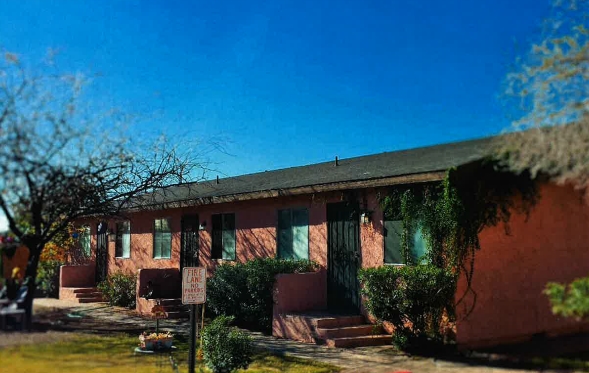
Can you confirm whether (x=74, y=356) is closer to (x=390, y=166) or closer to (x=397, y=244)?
(x=397, y=244)

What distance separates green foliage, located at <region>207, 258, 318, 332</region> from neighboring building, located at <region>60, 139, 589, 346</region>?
558 mm

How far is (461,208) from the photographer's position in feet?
30.2

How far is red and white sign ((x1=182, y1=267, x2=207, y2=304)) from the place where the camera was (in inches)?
257

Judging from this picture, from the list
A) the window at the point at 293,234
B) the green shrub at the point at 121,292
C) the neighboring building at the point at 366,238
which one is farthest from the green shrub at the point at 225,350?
the green shrub at the point at 121,292

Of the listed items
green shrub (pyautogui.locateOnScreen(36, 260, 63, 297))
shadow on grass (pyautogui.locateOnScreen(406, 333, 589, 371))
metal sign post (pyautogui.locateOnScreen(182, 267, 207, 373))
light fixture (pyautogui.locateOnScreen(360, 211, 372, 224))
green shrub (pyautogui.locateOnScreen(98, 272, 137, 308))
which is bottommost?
shadow on grass (pyautogui.locateOnScreen(406, 333, 589, 371))

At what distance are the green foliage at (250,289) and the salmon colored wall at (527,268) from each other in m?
3.69

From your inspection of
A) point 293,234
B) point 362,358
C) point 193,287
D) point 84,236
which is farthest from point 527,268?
point 84,236

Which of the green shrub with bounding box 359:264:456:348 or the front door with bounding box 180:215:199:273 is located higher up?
the front door with bounding box 180:215:199:273

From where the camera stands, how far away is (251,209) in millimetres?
13977

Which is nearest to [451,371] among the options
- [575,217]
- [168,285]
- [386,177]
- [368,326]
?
[368,326]

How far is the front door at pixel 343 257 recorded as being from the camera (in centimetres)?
1134

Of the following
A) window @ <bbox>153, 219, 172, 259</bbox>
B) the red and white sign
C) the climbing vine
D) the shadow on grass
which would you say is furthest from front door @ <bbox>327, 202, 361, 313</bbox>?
window @ <bbox>153, 219, 172, 259</bbox>

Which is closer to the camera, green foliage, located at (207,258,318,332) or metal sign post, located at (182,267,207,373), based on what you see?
metal sign post, located at (182,267,207,373)

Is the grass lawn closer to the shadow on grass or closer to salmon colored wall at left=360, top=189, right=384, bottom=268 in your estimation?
the shadow on grass
